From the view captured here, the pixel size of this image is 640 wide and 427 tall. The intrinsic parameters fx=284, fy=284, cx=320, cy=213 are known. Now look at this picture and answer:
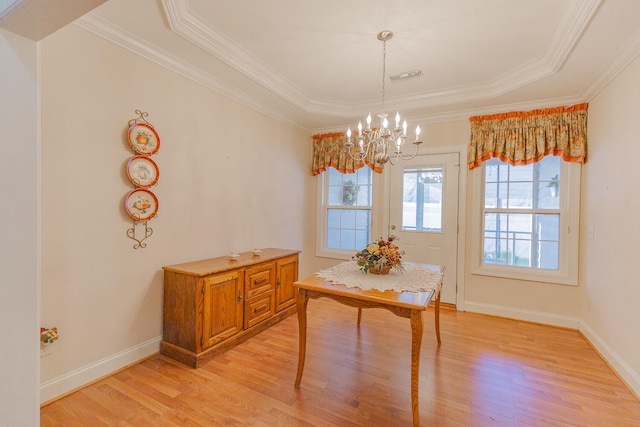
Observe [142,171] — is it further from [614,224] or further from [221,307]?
[614,224]

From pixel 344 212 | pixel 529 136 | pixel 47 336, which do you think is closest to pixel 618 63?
pixel 529 136

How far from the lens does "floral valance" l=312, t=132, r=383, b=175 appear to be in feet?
14.1

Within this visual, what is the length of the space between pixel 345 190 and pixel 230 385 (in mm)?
3167

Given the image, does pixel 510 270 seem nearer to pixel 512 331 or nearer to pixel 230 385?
pixel 512 331

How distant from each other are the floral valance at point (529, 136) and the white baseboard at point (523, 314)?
175cm

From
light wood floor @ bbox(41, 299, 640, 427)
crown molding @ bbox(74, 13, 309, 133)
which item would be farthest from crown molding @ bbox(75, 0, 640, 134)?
light wood floor @ bbox(41, 299, 640, 427)

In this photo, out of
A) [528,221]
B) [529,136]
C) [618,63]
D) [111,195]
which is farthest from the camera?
[528,221]

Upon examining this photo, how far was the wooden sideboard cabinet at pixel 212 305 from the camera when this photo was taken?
2.30 m

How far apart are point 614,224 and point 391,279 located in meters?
2.09

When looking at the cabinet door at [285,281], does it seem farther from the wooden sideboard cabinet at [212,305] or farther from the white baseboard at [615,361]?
the white baseboard at [615,361]

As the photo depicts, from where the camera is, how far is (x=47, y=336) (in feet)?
5.92

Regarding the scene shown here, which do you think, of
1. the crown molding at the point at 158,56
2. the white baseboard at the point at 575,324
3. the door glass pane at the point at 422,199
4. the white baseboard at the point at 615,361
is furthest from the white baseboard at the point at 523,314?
the crown molding at the point at 158,56

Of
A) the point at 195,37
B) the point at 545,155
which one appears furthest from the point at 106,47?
the point at 545,155

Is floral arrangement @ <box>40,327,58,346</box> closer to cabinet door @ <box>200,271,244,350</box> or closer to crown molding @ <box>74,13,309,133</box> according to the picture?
cabinet door @ <box>200,271,244,350</box>
